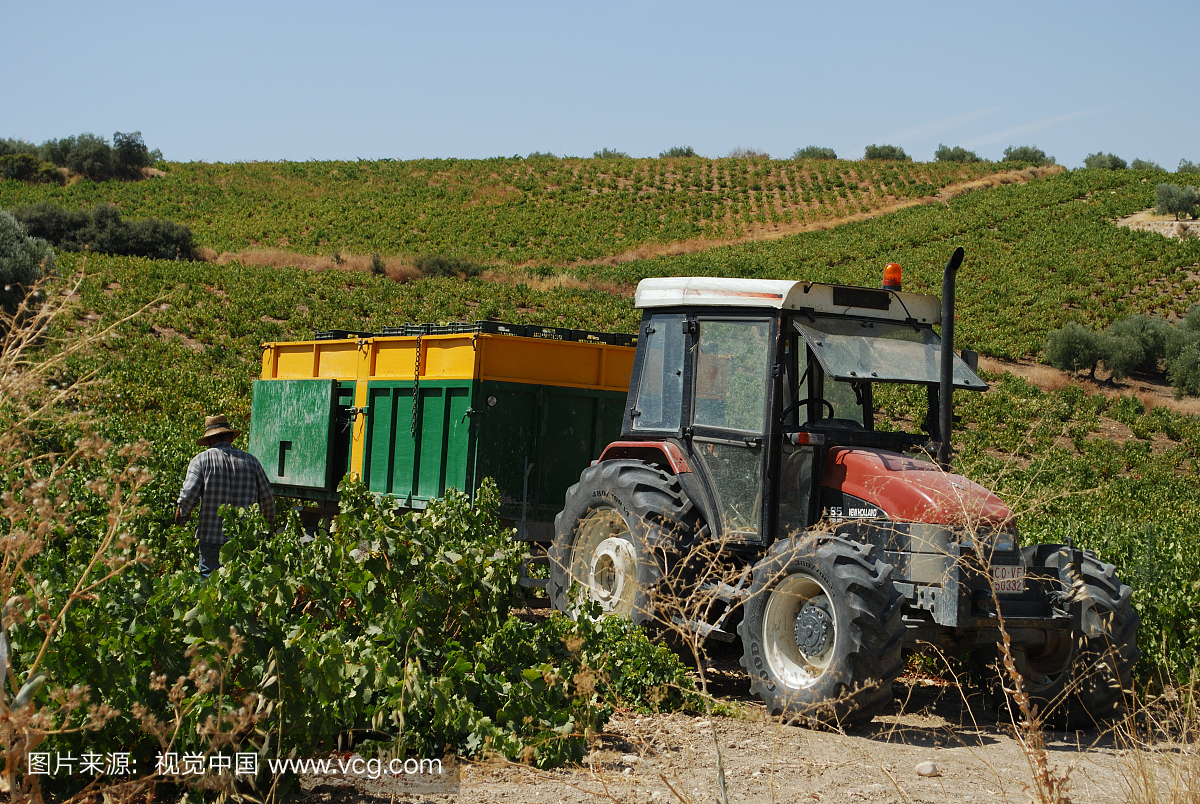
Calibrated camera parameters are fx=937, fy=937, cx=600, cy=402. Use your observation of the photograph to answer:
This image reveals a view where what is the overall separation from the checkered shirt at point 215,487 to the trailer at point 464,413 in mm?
2009

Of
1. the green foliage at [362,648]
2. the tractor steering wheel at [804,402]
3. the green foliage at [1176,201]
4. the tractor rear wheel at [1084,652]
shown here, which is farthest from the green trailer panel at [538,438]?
the green foliage at [1176,201]

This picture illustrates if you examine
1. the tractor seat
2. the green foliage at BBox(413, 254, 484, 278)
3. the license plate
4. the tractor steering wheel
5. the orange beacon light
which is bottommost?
the license plate

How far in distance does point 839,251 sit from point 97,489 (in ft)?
154

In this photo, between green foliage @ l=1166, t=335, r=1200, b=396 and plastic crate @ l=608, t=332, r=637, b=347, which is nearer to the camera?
plastic crate @ l=608, t=332, r=637, b=347

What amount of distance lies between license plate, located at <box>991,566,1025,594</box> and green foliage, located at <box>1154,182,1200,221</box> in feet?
168

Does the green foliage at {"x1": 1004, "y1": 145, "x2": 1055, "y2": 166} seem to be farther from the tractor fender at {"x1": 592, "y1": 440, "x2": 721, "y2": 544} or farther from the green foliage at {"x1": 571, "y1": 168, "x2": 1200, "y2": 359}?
the tractor fender at {"x1": 592, "y1": 440, "x2": 721, "y2": 544}

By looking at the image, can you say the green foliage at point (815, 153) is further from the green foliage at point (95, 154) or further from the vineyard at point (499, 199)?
the green foliage at point (95, 154)

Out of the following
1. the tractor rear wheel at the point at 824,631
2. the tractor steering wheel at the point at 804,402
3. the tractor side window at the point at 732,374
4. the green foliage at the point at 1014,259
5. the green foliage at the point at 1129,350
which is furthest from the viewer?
the green foliage at the point at 1014,259

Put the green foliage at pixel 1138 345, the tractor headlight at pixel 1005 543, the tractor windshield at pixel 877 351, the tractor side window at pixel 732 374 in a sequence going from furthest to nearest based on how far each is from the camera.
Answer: the green foliage at pixel 1138 345, the tractor side window at pixel 732 374, the tractor windshield at pixel 877 351, the tractor headlight at pixel 1005 543

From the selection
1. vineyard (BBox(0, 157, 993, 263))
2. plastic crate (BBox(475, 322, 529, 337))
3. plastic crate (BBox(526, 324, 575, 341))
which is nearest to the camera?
plastic crate (BBox(475, 322, 529, 337))

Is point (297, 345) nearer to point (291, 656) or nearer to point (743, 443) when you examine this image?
point (743, 443)

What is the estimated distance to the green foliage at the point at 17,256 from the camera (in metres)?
21.1

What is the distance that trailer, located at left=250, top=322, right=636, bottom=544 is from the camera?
856 centimetres

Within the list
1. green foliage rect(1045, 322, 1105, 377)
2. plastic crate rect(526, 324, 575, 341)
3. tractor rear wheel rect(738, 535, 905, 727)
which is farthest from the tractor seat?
green foliage rect(1045, 322, 1105, 377)
